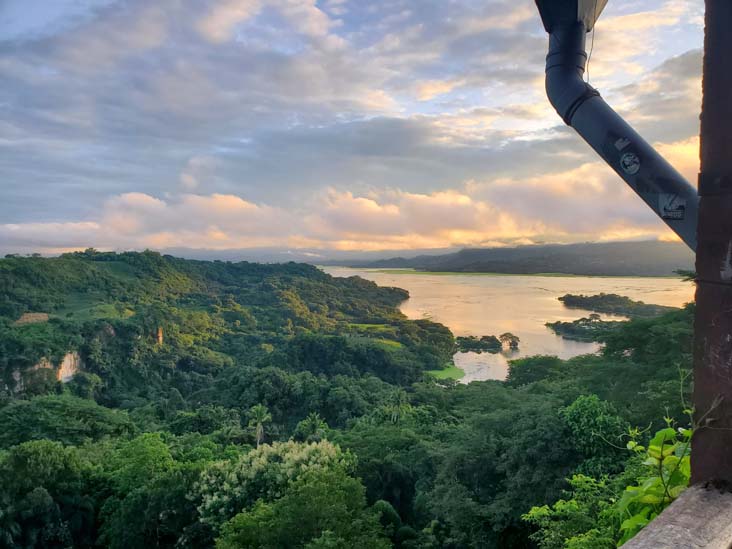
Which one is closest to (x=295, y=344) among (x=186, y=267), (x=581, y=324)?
(x=581, y=324)

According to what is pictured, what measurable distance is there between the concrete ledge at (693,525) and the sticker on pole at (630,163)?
0.91 meters

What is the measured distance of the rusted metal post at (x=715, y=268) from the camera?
886 millimetres

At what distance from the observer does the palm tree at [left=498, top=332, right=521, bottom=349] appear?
39.0 metres

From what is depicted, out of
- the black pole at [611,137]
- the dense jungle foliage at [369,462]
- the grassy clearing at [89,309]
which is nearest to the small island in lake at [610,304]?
the dense jungle foliage at [369,462]

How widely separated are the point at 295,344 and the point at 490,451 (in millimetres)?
38844

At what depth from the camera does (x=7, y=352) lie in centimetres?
4022

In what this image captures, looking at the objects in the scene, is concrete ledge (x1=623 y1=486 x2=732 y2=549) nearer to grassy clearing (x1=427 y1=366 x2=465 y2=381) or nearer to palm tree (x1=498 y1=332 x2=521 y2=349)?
grassy clearing (x1=427 y1=366 x2=465 y2=381)

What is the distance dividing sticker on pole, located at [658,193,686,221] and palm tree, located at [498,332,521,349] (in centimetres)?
3918

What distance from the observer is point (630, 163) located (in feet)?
4.80

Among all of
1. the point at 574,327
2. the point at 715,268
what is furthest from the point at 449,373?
the point at 715,268

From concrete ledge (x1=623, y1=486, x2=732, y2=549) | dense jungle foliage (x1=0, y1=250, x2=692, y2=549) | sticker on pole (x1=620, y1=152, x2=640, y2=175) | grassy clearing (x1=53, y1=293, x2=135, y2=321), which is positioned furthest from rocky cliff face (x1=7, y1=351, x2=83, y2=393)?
concrete ledge (x1=623, y1=486, x2=732, y2=549)

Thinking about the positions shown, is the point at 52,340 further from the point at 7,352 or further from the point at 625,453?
the point at 625,453

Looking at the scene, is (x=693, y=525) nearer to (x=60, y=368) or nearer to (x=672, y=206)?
(x=672, y=206)

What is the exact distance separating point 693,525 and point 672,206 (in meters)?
0.94
